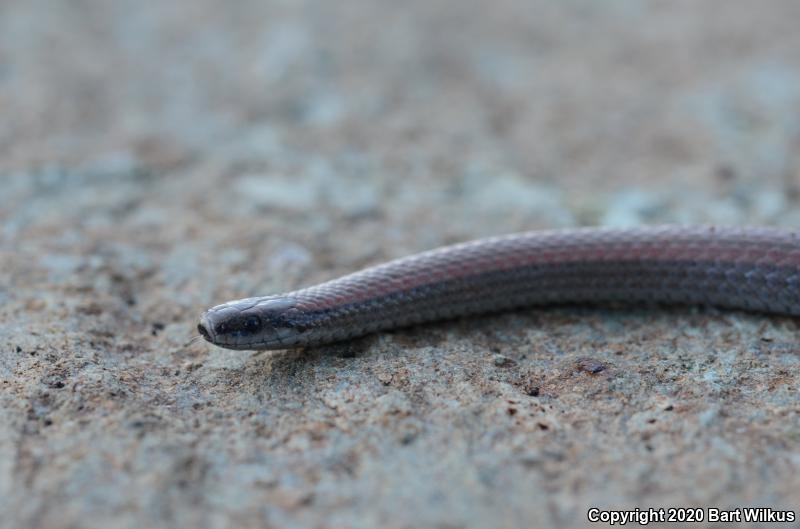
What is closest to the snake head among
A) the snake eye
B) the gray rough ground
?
the snake eye

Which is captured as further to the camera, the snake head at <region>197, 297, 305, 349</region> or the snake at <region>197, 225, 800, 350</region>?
the snake at <region>197, 225, 800, 350</region>

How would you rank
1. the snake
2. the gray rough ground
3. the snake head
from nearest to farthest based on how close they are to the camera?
1. the gray rough ground
2. the snake head
3. the snake

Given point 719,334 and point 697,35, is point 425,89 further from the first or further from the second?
point 719,334

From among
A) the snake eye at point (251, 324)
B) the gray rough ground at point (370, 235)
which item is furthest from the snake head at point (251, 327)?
the gray rough ground at point (370, 235)

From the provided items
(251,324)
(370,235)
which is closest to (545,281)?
(370,235)

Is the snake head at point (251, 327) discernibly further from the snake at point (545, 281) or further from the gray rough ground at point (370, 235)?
the gray rough ground at point (370, 235)

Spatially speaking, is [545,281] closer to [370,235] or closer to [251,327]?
[370,235]

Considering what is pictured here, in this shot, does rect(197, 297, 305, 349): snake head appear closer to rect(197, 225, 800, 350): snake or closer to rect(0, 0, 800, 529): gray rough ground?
rect(197, 225, 800, 350): snake

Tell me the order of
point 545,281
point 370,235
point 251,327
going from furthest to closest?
1. point 370,235
2. point 545,281
3. point 251,327

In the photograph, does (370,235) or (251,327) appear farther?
(370,235)
